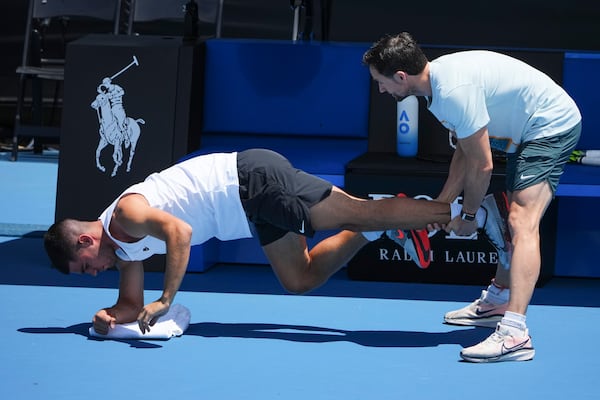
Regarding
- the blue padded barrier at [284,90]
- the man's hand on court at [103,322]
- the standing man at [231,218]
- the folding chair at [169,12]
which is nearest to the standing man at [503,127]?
the standing man at [231,218]

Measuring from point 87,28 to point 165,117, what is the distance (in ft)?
16.2

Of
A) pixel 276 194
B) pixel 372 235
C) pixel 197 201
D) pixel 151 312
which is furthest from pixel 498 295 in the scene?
pixel 151 312

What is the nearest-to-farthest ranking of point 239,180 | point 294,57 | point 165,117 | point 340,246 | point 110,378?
point 110,378 < point 239,180 < point 340,246 < point 165,117 < point 294,57

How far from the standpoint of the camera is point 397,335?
4.41 metres

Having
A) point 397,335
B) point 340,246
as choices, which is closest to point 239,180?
point 340,246

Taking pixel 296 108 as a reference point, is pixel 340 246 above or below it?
below

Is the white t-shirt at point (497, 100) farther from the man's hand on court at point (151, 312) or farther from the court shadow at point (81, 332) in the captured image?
the court shadow at point (81, 332)

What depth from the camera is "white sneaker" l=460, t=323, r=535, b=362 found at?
396 cm

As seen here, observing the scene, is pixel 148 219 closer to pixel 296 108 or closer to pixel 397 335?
pixel 397 335

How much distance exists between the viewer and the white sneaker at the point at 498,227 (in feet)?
14.3

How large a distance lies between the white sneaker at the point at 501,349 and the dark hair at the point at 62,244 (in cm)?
150

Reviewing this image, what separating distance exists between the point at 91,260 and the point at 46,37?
22.5 ft

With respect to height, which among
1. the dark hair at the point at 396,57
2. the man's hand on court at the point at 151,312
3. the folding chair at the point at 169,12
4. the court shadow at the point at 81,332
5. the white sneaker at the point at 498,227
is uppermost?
the folding chair at the point at 169,12

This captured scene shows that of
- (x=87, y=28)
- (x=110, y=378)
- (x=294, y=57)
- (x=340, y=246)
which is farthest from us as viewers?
(x=87, y=28)
